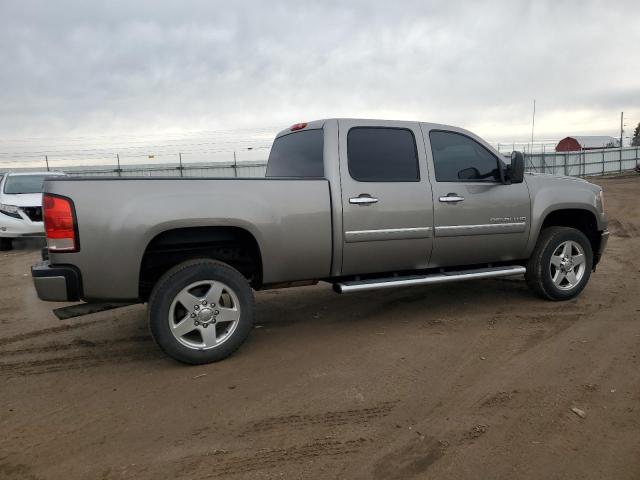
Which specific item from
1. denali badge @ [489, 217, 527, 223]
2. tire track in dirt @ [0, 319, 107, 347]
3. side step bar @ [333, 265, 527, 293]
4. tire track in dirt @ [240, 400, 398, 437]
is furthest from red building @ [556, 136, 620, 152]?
tire track in dirt @ [240, 400, 398, 437]

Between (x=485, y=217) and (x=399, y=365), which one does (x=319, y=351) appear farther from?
(x=485, y=217)

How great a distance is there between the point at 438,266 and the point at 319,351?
1.48 metres

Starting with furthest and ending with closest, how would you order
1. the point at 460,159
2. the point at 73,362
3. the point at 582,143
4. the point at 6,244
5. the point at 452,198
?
the point at 582,143 → the point at 6,244 → the point at 460,159 → the point at 452,198 → the point at 73,362

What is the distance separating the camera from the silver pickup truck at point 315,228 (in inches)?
145

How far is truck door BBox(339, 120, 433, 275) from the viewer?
4430 mm

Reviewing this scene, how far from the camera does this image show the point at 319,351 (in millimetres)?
4281

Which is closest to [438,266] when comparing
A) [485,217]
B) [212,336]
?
[485,217]

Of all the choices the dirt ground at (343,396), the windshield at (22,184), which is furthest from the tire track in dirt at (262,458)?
the windshield at (22,184)

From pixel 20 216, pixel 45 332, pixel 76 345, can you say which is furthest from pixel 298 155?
pixel 20 216

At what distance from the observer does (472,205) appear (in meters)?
4.95

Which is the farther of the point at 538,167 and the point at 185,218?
the point at 538,167

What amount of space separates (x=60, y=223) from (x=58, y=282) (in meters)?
0.41

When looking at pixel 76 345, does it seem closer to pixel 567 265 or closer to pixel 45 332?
pixel 45 332

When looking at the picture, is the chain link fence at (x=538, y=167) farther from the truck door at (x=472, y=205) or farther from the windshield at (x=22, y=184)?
the truck door at (x=472, y=205)
